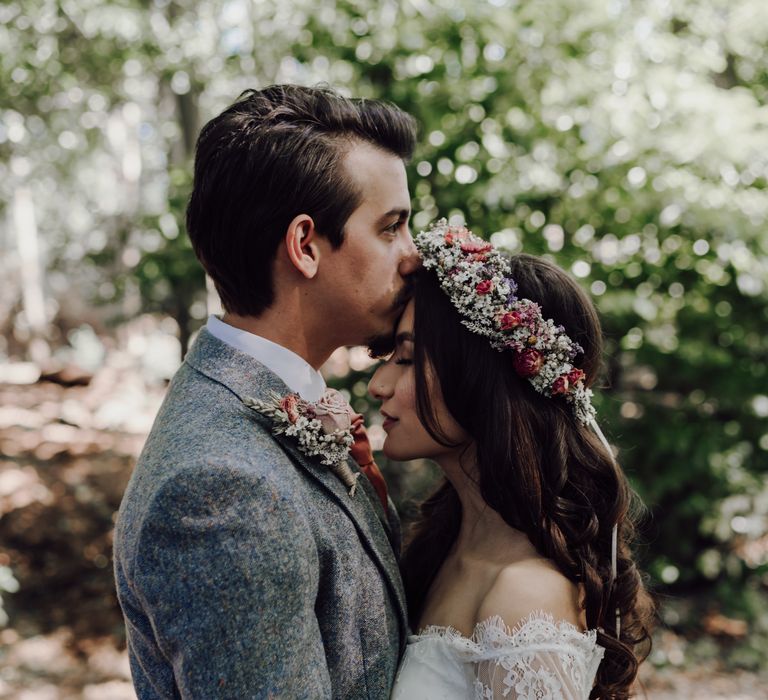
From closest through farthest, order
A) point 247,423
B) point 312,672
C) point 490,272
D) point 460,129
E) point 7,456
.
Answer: point 312,672 → point 247,423 → point 490,272 → point 460,129 → point 7,456

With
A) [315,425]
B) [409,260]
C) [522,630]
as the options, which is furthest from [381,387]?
[522,630]

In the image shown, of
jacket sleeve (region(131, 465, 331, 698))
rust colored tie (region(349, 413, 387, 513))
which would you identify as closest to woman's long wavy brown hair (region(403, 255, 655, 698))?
rust colored tie (region(349, 413, 387, 513))

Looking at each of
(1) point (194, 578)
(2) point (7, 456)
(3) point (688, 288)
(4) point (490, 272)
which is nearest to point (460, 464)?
(4) point (490, 272)

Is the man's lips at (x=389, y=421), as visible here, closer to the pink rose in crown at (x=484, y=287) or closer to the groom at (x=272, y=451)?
the groom at (x=272, y=451)

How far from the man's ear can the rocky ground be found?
413 cm

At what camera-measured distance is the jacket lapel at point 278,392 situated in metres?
1.86

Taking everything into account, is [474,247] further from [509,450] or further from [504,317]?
[509,450]

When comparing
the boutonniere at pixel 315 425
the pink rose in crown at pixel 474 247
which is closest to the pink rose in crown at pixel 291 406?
the boutonniere at pixel 315 425

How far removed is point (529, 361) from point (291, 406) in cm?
80

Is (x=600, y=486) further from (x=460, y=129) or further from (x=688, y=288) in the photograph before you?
(x=688, y=288)

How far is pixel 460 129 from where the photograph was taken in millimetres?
4461

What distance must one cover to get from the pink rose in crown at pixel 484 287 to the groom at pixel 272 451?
0.22m

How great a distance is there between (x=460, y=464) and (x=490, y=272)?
0.65 meters

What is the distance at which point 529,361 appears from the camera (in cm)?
228
